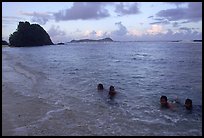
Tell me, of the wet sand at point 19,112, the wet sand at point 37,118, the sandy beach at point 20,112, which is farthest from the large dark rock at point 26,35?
the wet sand at point 37,118

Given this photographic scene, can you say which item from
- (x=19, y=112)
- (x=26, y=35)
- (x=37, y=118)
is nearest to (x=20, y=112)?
(x=19, y=112)

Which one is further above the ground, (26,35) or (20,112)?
(26,35)

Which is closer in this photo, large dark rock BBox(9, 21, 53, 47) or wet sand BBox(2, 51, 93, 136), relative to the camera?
wet sand BBox(2, 51, 93, 136)

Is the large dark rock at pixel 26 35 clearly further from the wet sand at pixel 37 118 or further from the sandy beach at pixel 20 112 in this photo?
the wet sand at pixel 37 118

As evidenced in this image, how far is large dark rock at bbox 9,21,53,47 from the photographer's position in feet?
488

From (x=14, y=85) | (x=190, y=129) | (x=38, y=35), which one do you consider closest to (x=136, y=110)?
(x=190, y=129)

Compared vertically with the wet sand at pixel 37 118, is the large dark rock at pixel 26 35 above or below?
above

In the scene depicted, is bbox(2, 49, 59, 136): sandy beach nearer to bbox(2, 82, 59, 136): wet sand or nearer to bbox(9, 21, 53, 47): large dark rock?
bbox(2, 82, 59, 136): wet sand

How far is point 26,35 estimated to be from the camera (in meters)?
152

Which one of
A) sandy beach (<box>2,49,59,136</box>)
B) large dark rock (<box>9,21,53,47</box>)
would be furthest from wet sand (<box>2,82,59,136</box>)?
large dark rock (<box>9,21,53,47</box>)

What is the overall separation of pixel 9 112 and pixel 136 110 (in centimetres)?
809

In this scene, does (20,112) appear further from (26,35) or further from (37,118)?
(26,35)

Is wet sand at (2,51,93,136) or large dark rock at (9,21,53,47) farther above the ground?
large dark rock at (9,21,53,47)

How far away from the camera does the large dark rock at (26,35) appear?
488 feet
